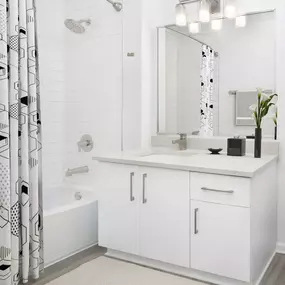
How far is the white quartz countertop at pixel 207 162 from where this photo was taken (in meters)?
2.11

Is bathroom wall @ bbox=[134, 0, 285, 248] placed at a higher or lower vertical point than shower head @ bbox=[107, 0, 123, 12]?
lower

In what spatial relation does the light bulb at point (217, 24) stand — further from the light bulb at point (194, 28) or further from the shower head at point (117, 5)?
the shower head at point (117, 5)

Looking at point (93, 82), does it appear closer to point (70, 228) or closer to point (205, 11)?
point (205, 11)

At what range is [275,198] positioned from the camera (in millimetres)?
2686

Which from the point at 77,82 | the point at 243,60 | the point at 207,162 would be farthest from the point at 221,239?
the point at 77,82

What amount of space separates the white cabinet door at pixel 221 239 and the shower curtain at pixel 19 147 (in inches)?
40.1

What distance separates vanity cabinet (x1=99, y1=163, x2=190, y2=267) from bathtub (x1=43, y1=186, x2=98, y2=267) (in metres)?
0.20

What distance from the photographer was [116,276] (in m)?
2.36

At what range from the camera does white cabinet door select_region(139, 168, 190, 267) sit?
2.29 m

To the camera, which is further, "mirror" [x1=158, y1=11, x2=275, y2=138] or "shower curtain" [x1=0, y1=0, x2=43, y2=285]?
"mirror" [x1=158, y1=11, x2=275, y2=138]

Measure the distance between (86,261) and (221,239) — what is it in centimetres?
105

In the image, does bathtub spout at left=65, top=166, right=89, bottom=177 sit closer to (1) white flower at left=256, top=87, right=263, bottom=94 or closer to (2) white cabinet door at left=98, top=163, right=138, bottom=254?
(2) white cabinet door at left=98, top=163, right=138, bottom=254

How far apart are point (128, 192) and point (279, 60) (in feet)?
4.98

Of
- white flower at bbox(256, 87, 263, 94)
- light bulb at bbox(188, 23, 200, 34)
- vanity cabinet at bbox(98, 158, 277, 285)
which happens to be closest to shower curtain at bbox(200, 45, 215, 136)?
light bulb at bbox(188, 23, 200, 34)
